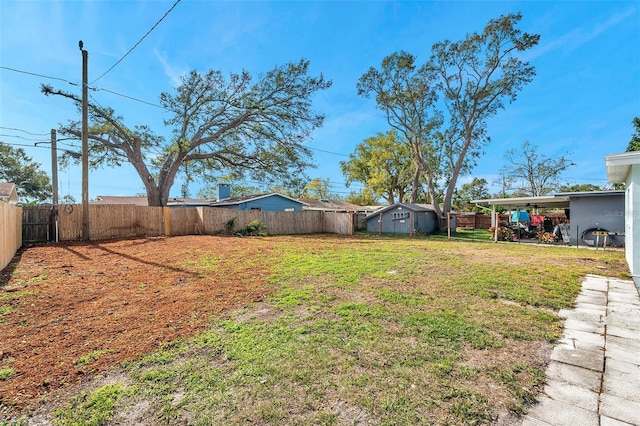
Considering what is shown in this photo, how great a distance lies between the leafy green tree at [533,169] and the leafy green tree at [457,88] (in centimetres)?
1375

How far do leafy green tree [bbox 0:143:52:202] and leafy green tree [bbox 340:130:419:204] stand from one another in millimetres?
30737

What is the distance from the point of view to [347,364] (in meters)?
2.29

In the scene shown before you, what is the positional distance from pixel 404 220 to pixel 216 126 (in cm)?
1367

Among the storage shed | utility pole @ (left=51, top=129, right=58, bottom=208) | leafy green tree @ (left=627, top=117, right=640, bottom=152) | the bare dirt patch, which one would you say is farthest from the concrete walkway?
leafy green tree @ (left=627, top=117, right=640, bottom=152)

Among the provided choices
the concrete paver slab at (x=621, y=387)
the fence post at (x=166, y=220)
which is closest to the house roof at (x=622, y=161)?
the concrete paver slab at (x=621, y=387)

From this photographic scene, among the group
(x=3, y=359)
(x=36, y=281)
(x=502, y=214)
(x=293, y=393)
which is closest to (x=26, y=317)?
(x=3, y=359)

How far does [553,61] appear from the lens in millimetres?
14984

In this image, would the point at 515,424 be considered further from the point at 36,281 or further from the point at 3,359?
the point at 36,281

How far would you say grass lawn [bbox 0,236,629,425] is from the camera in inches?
68.9

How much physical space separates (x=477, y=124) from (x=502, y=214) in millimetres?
10904

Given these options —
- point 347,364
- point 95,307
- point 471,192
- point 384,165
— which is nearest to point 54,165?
point 95,307

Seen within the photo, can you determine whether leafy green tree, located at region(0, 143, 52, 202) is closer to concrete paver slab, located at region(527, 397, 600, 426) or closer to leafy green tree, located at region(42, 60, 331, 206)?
leafy green tree, located at region(42, 60, 331, 206)

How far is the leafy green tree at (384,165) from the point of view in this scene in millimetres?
27938

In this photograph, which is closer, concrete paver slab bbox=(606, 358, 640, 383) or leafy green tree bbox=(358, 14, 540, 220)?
concrete paver slab bbox=(606, 358, 640, 383)
